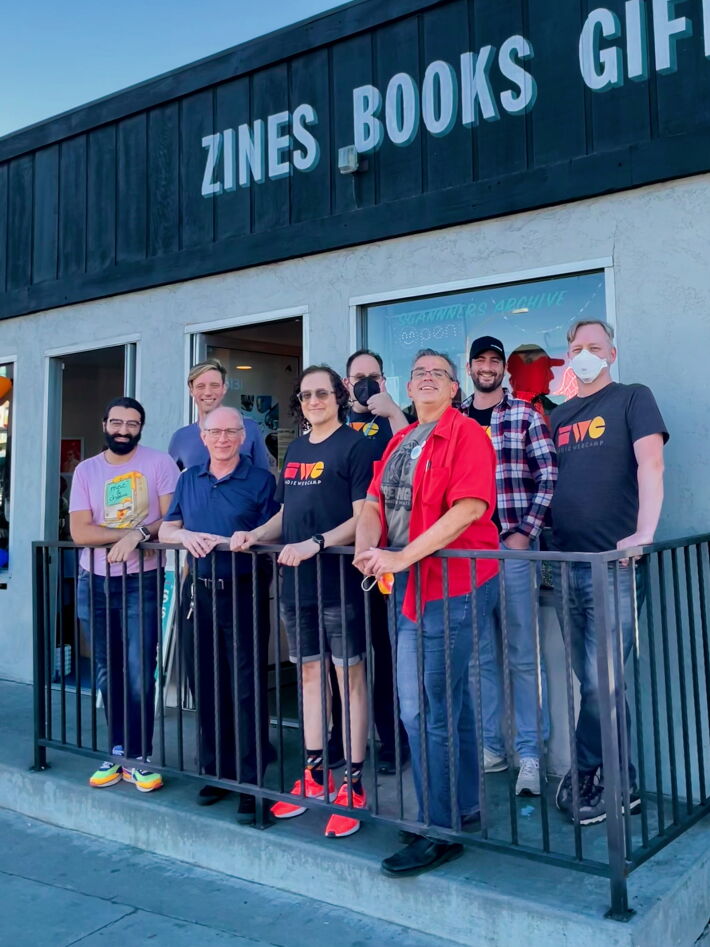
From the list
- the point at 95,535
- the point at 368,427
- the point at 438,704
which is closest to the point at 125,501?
the point at 95,535

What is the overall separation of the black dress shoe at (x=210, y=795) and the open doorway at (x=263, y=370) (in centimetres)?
292

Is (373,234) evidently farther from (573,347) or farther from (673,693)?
(673,693)

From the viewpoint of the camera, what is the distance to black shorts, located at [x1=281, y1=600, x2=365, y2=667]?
3828 mm

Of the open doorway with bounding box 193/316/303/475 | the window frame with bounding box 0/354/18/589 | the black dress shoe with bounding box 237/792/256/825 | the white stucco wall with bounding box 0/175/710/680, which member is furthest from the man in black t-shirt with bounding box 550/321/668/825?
the window frame with bounding box 0/354/18/589

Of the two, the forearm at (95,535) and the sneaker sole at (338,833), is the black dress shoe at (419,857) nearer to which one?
the sneaker sole at (338,833)

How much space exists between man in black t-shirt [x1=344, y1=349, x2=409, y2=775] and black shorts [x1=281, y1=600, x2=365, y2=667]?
11.5 inches

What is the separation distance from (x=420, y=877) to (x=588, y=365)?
223cm

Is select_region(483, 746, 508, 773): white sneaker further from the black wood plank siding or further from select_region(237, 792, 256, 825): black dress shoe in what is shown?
the black wood plank siding

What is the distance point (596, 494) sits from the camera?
12.4 ft

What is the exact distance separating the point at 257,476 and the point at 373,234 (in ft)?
6.47

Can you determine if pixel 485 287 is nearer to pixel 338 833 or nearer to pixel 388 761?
pixel 388 761

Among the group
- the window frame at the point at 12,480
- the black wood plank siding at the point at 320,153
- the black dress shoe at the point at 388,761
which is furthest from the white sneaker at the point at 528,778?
the window frame at the point at 12,480

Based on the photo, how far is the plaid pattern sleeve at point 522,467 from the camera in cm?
409

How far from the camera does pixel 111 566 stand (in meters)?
4.50
